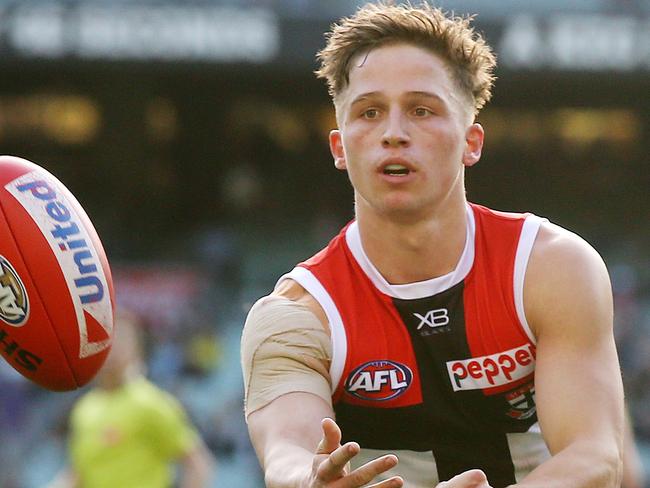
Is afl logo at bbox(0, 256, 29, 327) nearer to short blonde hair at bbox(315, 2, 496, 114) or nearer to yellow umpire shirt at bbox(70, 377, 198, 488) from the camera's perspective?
short blonde hair at bbox(315, 2, 496, 114)

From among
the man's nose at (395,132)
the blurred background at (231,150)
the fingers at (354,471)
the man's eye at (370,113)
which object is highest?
the man's eye at (370,113)

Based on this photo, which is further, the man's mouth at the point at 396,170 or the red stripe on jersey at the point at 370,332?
the red stripe on jersey at the point at 370,332

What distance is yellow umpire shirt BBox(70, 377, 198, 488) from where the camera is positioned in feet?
25.9

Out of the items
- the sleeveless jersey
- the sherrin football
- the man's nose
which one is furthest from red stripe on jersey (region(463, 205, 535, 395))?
the sherrin football

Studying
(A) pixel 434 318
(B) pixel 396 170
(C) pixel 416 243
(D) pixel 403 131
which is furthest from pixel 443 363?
(D) pixel 403 131

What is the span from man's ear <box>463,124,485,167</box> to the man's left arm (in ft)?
1.10

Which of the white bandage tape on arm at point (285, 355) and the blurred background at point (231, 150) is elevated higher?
the white bandage tape on arm at point (285, 355)

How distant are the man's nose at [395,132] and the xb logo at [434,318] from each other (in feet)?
1.72

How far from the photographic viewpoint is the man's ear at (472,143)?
12.8 feet

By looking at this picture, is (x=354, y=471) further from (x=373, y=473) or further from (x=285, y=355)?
(x=285, y=355)

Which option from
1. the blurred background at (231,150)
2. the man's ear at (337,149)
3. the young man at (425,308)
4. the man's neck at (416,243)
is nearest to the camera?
the young man at (425,308)

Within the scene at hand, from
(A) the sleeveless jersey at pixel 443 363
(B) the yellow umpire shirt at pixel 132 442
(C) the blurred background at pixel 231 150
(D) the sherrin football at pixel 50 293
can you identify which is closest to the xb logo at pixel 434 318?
(A) the sleeveless jersey at pixel 443 363

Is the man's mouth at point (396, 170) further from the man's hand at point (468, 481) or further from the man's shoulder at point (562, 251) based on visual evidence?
the man's hand at point (468, 481)

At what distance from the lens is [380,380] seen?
379 centimetres
